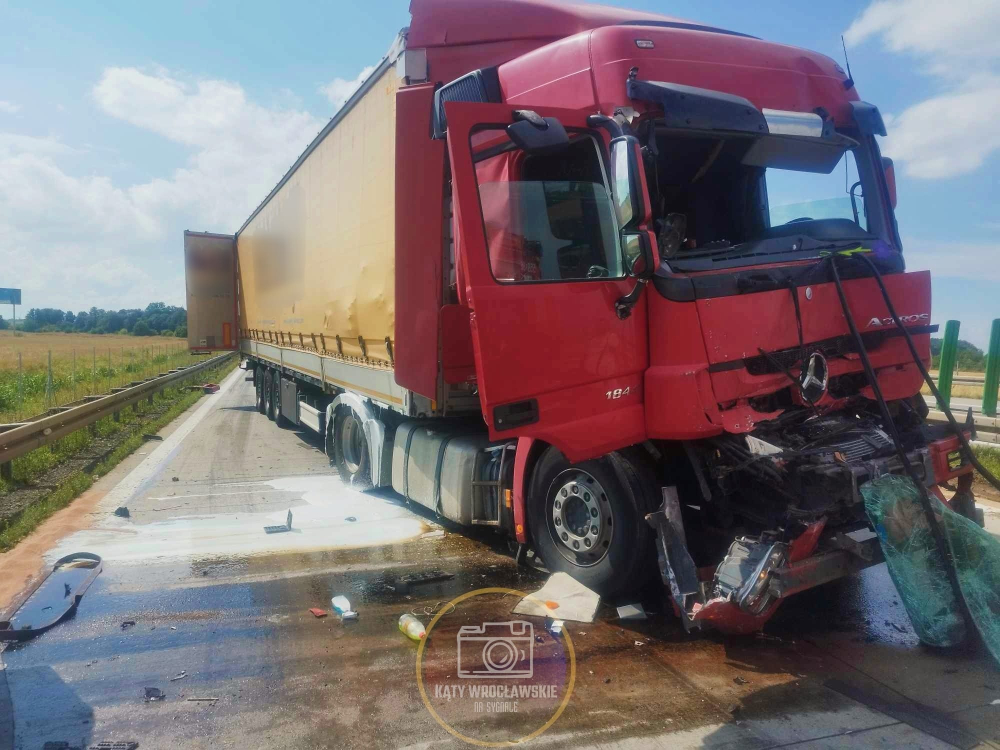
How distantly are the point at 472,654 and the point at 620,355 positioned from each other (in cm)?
187

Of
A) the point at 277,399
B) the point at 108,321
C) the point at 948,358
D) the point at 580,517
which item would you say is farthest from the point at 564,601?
the point at 108,321

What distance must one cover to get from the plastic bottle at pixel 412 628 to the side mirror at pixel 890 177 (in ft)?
13.5

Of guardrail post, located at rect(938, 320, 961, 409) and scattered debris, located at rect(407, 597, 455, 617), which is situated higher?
guardrail post, located at rect(938, 320, 961, 409)

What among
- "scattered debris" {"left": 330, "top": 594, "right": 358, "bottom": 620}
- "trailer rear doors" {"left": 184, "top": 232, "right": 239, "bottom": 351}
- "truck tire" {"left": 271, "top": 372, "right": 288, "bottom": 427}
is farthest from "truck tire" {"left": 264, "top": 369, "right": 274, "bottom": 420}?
"scattered debris" {"left": 330, "top": 594, "right": 358, "bottom": 620}

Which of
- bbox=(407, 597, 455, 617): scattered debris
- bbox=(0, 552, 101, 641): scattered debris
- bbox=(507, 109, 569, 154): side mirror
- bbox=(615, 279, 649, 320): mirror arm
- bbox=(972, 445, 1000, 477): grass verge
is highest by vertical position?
bbox=(507, 109, 569, 154): side mirror

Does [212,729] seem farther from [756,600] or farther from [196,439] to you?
[196,439]

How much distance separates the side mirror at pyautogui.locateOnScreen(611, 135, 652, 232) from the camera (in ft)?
13.3

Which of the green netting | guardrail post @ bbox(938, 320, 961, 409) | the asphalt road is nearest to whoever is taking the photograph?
the asphalt road

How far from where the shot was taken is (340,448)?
30.0ft

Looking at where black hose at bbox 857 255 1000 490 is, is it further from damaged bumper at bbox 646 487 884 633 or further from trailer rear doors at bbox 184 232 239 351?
trailer rear doors at bbox 184 232 239 351

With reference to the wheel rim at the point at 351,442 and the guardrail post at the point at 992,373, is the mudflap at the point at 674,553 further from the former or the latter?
the guardrail post at the point at 992,373

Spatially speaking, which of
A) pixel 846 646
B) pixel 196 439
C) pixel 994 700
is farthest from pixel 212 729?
pixel 196 439

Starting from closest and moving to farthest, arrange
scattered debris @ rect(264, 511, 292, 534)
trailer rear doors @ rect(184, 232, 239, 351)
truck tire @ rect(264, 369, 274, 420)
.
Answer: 1. scattered debris @ rect(264, 511, 292, 534)
2. truck tire @ rect(264, 369, 274, 420)
3. trailer rear doors @ rect(184, 232, 239, 351)

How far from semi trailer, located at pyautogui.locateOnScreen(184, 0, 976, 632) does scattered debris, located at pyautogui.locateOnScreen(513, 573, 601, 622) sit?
3.8 inches
